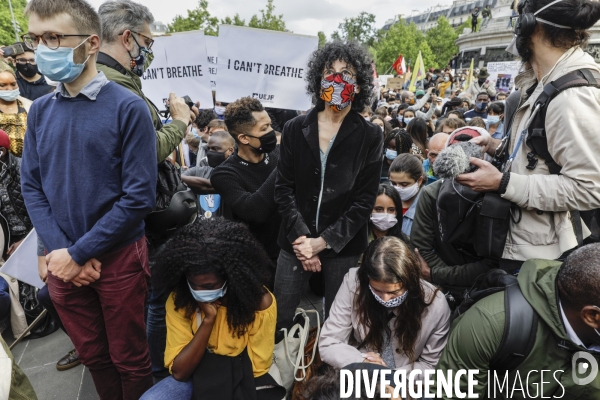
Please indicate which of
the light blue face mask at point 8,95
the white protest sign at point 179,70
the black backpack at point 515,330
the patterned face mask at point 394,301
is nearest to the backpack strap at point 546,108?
the black backpack at point 515,330

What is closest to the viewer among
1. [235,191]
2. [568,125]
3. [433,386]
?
[568,125]

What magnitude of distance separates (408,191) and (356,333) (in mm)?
1555

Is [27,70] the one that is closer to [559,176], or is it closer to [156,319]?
[156,319]

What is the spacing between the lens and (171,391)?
2090 millimetres

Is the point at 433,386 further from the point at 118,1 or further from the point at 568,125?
the point at 118,1

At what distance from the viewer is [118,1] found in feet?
7.68

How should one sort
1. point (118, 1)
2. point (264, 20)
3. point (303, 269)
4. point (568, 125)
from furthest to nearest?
point (264, 20), point (303, 269), point (118, 1), point (568, 125)

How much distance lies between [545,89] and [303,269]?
1.64 m

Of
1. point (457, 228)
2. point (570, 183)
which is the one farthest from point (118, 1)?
point (570, 183)

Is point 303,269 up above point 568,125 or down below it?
below

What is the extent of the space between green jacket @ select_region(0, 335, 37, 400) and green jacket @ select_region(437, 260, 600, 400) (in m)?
1.88

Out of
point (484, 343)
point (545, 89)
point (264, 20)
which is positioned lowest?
point (484, 343)

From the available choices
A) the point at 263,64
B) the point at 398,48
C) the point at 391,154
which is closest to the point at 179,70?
the point at 263,64

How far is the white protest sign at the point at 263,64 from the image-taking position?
4.08 metres
